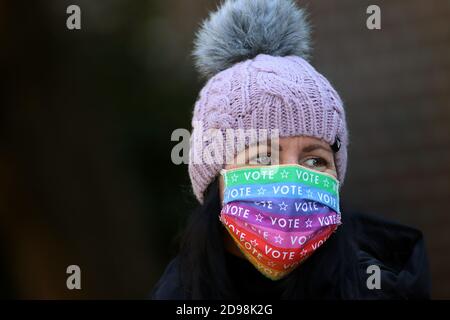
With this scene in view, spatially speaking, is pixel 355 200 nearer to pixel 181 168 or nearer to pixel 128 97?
pixel 181 168

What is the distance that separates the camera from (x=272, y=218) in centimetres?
194

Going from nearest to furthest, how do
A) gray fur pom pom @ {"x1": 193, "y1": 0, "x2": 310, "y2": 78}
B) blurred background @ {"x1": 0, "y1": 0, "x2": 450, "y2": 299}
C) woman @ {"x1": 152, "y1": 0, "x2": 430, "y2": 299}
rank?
woman @ {"x1": 152, "y1": 0, "x2": 430, "y2": 299}
gray fur pom pom @ {"x1": 193, "y1": 0, "x2": 310, "y2": 78}
blurred background @ {"x1": 0, "y1": 0, "x2": 450, "y2": 299}

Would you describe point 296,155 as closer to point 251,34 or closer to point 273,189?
point 273,189

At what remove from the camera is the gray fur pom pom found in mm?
2166

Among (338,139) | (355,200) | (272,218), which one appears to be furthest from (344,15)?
(272,218)

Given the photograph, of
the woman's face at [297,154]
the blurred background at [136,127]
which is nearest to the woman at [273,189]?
the woman's face at [297,154]

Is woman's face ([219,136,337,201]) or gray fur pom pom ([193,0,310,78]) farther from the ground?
gray fur pom pom ([193,0,310,78])

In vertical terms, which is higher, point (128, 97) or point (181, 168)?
point (128, 97)

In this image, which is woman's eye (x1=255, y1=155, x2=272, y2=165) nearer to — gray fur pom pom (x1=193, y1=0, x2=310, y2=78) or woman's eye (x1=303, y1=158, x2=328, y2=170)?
woman's eye (x1=303, y1=158, x2=328, y2=170)

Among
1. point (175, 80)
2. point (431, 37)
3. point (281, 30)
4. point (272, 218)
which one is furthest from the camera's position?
point (175, 80)

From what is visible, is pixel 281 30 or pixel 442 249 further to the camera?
pixel 442 249

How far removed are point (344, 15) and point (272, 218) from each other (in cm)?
171

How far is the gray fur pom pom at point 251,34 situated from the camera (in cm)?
217

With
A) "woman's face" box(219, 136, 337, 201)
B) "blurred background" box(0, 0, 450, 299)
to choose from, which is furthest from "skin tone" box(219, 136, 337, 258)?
"blurred background" box(0, 0, 450, 299)
